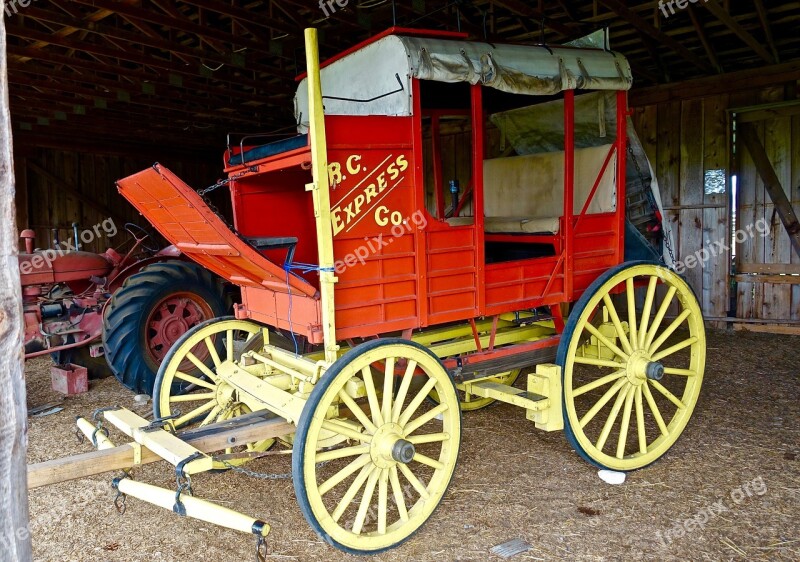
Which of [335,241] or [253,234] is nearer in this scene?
[335,241]

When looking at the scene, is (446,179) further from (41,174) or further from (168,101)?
(41,174)

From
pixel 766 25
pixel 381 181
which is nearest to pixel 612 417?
pixel 381 181

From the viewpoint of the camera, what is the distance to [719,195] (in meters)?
7.59

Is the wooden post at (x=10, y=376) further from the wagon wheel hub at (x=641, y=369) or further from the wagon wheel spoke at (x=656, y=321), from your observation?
the wagon wheel spoke at (x=656, y=321)

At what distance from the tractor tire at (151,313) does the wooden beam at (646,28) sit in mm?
4428

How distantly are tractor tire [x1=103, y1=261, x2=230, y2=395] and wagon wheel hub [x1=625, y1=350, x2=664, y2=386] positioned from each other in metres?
3.68

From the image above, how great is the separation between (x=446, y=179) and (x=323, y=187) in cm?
829

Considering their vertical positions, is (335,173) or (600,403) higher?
(335,173)

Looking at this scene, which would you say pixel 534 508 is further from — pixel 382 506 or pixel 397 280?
pixel 397 280

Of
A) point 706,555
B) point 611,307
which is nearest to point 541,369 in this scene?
point 611,307

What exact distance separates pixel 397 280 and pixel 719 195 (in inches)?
242

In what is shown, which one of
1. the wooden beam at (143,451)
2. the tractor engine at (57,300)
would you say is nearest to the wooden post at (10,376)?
the wooden beam at (143,451)

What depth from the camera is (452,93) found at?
408 centimetres

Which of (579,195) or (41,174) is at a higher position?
(41,174)
